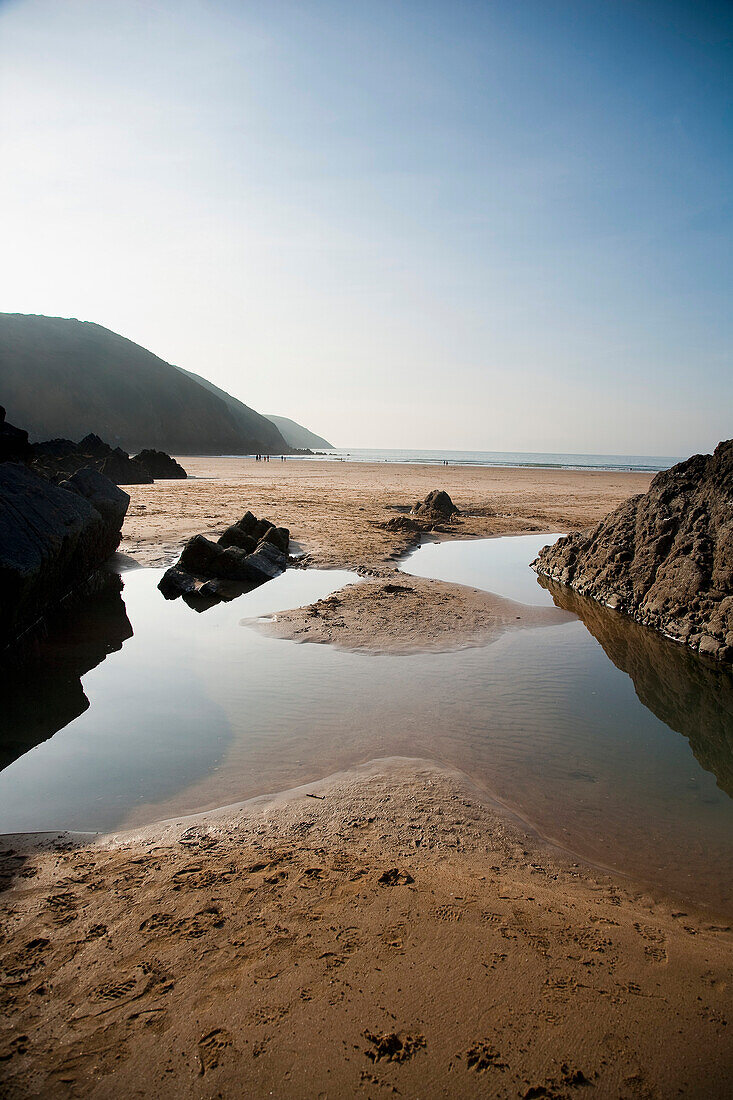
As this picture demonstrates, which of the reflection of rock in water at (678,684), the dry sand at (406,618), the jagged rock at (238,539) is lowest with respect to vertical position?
the reflection of rock in water at (678,684)

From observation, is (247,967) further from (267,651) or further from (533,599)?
(533,599)

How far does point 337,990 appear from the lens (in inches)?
93.1

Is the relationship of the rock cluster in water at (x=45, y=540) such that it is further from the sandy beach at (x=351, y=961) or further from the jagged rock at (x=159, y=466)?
the jagged rock at (x=159, y=466)

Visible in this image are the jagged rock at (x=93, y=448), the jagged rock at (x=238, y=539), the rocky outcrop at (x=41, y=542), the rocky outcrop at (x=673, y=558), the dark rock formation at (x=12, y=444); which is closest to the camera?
the rocky outcrop at (x=41, y=542)

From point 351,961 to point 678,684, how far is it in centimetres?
596

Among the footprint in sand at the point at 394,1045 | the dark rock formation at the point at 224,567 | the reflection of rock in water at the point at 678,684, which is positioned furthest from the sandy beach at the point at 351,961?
the dark rock formation at the point at 224,567

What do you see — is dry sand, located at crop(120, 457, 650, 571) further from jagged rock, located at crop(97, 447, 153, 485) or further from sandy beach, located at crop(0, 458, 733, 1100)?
sandy beach, located at crop(0, 458, 733, 1100)

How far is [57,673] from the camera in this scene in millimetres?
6551

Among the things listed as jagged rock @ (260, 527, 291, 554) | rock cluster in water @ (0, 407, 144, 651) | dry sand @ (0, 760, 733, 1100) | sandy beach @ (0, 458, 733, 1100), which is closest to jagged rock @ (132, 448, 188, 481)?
rock cluster in water @ (0, 407, 144, 651)

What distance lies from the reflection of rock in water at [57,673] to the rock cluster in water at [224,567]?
120 cm

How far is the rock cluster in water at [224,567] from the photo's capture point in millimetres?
10406

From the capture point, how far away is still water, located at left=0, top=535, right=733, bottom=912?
3941mm

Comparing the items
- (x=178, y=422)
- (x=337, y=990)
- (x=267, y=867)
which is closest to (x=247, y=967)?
(x=337, y=990)

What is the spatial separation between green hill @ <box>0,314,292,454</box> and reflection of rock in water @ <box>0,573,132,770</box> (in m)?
94.9
